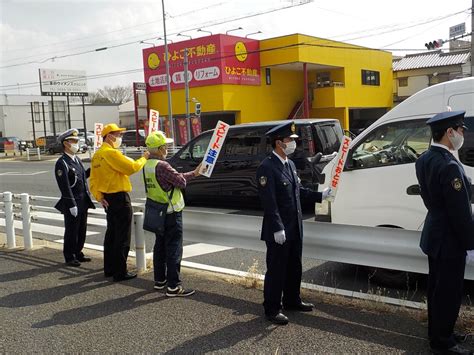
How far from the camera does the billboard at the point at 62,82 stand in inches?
1817

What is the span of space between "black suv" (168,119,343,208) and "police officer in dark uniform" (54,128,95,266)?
3.84m

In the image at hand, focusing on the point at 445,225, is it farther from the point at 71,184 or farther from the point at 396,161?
the point at 71,184

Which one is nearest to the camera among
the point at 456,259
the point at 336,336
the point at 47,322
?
the point at 456,259

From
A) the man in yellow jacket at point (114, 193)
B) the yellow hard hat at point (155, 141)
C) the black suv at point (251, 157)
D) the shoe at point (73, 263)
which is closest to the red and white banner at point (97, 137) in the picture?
the man in yellow jacket at point (114, 193)

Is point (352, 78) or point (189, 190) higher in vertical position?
point (352, 78)

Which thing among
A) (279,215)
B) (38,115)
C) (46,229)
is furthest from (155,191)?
(38,115)

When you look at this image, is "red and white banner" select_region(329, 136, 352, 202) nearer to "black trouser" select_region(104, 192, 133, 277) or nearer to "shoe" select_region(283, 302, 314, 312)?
"shoe" select_region(283, 302, 314, 312)

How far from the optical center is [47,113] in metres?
67.2

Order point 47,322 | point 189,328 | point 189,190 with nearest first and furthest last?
point 189,328
point 47,322
point 189,190

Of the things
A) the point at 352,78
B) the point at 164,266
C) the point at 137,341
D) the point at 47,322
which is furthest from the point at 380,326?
the point at 352,78

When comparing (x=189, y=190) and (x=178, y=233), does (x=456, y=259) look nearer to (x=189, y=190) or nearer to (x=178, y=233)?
Result: (x=178, y=233)

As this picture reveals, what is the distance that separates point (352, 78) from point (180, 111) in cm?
1471

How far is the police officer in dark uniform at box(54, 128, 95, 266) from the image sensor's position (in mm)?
6387

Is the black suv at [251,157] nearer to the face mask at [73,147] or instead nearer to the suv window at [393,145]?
the suv window at [393,145]
